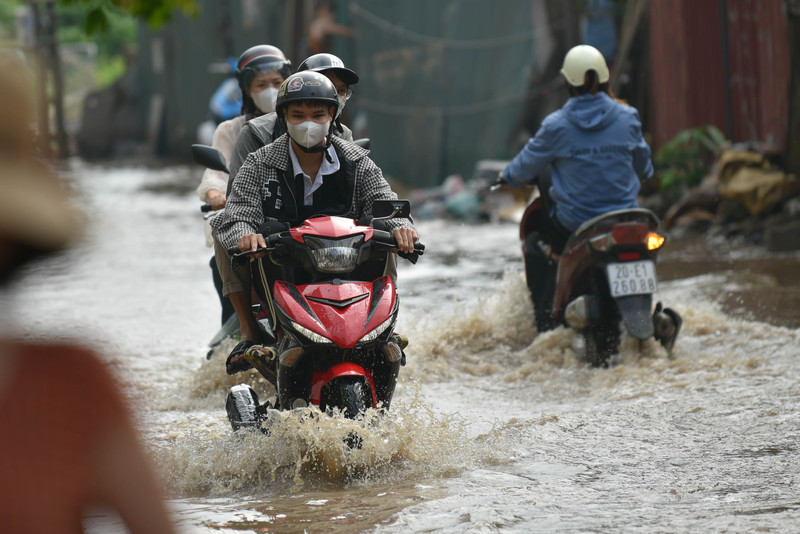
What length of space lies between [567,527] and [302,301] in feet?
4.91

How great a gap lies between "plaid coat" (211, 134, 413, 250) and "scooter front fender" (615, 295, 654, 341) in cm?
186

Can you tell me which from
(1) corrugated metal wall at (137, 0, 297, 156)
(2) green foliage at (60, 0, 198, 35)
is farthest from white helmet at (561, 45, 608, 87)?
(1) corrugated metal wall at (137, 0, 297, 156)

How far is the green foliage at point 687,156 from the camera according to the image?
39.8 ft

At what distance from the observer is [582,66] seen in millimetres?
6910

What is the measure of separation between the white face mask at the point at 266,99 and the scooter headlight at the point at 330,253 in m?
2.29

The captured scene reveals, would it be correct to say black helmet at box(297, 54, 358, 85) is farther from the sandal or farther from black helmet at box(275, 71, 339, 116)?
the sandal

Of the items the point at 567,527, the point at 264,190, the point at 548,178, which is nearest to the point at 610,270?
the point at 548,178

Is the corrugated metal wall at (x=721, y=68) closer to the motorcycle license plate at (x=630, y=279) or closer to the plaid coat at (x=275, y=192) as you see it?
the motorcycle license plate at (x=630, y=279)

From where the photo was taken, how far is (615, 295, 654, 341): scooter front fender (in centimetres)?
642

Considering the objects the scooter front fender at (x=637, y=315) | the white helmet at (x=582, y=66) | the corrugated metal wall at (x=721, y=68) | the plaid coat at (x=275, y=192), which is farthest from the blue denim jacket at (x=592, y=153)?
the corrugated metal wall at (x=721, y=68)

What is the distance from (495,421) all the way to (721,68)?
27.0 feet

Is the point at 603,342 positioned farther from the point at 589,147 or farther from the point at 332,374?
the point at 332,374

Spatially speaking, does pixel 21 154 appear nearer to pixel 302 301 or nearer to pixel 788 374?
pixel 302 301

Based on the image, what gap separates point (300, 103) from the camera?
510 centimetres
